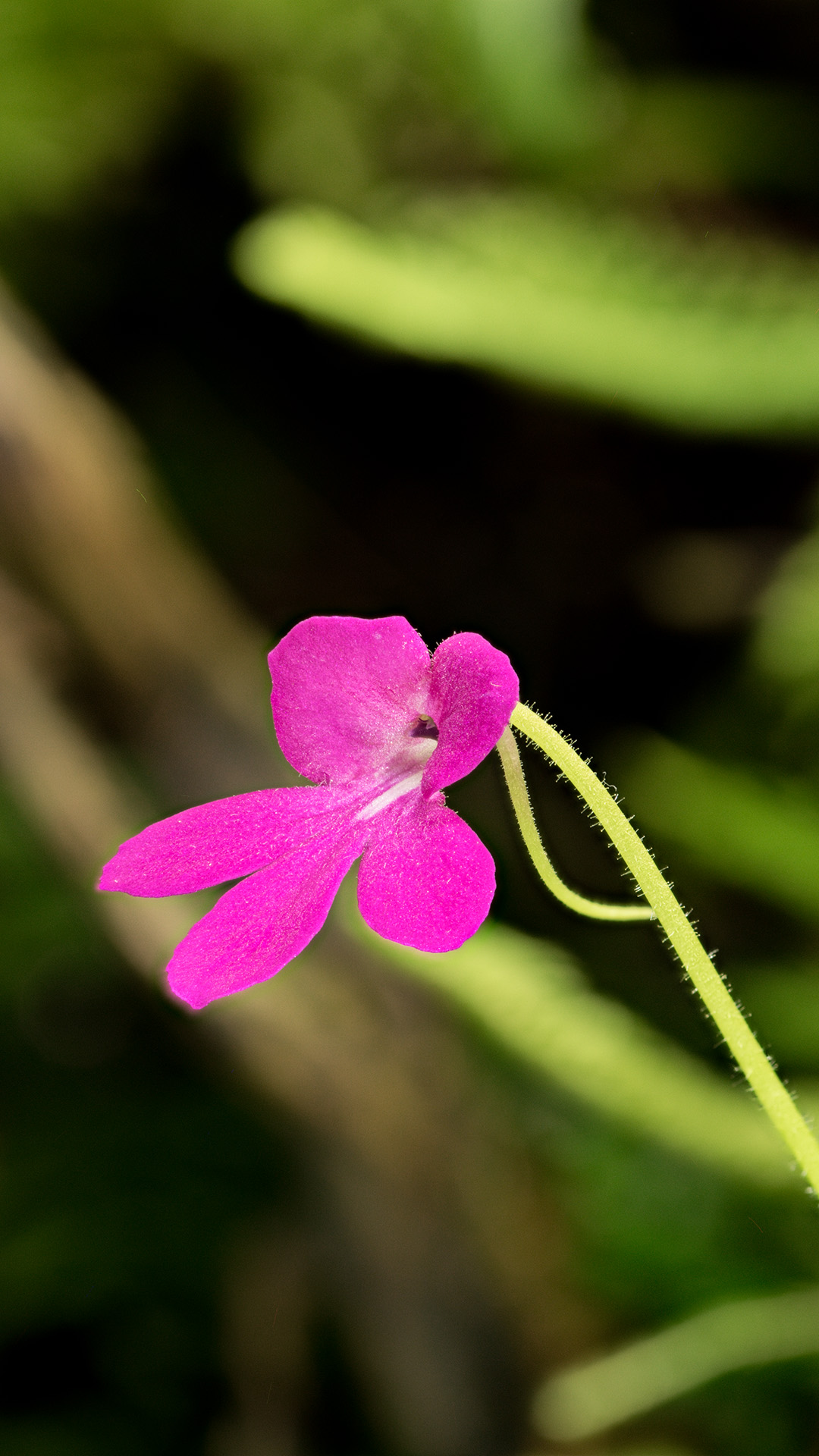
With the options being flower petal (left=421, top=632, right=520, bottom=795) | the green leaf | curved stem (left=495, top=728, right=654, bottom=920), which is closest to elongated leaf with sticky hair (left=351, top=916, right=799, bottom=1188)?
the green leaf

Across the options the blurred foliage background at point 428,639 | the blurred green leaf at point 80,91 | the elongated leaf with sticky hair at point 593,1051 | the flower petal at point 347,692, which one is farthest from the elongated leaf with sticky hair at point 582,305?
the flower petal at point 347,692

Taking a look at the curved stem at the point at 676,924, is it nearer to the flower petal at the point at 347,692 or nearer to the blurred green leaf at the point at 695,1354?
the flower petal at the point at 347,692

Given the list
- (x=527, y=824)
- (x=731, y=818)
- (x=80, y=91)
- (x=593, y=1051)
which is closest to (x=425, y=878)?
(x=527, y=824)

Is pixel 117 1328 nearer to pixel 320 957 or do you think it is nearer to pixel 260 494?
pixel 320 957

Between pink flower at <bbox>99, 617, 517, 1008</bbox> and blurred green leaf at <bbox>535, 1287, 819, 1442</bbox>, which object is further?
blurred green leaf at <bbox>535, 1287, 819, 1442</bbox>

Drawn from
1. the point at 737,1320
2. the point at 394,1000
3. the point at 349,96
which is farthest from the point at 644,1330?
the point at 349,96

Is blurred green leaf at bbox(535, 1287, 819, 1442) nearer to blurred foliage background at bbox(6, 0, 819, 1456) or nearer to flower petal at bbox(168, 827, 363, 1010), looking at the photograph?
blurred foliage background at bbox(6, 0, 819, 1456)
